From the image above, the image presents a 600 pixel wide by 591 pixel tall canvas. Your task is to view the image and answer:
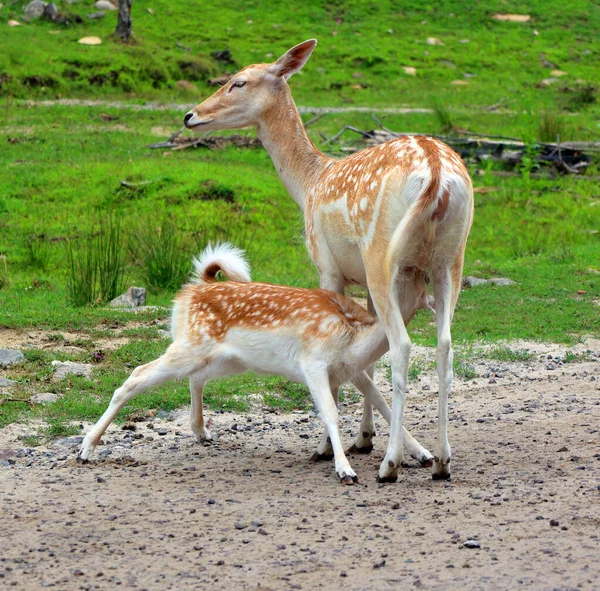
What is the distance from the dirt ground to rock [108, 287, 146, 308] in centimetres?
294

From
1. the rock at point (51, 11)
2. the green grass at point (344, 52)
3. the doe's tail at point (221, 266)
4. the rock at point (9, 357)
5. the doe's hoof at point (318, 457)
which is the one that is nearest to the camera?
the doe's hoof at point (318, 457)

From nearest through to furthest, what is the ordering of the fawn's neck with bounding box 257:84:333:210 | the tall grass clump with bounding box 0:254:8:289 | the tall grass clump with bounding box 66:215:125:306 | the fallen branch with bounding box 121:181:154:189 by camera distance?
the fawn's neck with bounding box 257:84:333:210 < the tall grass clump with bounding box 66:215:125:306 < the tall grass clump with bounding box 0:254:8:289 < the fallen branch with bounding box 121:181:154:189

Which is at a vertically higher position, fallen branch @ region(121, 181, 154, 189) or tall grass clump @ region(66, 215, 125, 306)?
tall grass clump @ region(66, 215, 125, 306)

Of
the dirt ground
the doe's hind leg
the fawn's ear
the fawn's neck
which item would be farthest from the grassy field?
the fawn's ear

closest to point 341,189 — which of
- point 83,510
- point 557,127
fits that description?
point 83,510

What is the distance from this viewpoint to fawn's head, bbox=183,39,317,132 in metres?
7.11

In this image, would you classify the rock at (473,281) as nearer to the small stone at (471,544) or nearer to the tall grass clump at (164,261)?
the tall grass clump at (164,261)

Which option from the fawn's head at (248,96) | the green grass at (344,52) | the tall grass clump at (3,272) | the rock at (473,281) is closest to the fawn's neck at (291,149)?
the fawn's head at (248,96)

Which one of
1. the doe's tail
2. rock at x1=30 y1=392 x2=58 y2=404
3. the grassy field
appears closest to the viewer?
the doe's tail

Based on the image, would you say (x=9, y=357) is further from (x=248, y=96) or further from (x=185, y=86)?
(x=185, y=86)

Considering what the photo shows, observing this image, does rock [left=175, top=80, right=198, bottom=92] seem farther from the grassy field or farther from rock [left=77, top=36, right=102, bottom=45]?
rock [left=77, top=36, right=102, bottom=45]

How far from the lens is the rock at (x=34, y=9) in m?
25.2

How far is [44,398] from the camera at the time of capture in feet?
21.8

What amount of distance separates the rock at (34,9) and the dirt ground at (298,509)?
820 inches
